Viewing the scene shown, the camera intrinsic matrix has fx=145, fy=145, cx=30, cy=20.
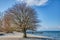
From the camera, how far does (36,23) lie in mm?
7734

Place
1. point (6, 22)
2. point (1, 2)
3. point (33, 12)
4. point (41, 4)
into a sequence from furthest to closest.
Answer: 1. point (6, 22)
2. point (33, 12)
3. point (1, 2)
4. point (41, 4)

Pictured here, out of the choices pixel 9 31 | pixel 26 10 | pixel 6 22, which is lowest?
pixel 9 31

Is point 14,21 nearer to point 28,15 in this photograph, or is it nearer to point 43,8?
point 28,15

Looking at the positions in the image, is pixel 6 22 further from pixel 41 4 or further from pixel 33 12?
pixel 41 4

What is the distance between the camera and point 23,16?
7.51 m

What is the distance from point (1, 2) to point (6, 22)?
1897mm

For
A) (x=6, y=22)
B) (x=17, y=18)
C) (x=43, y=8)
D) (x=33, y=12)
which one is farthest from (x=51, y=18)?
(x=6, y=22)

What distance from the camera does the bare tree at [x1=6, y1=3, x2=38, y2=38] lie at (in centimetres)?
745

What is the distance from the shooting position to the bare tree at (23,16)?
745 cm

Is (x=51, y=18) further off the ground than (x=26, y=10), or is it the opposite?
(x=26, y=10)

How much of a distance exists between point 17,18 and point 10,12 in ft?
1.56

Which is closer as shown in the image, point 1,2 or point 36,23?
point 1,2

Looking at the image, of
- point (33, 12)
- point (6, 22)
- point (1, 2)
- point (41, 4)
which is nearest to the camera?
point (41, 4)

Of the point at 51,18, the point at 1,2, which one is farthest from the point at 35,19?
the point at 1,2
